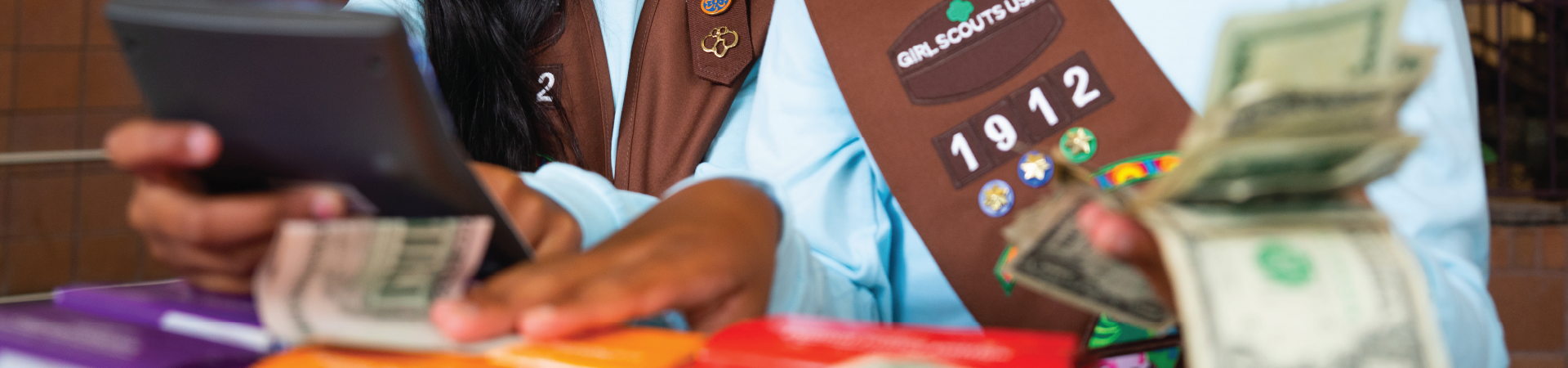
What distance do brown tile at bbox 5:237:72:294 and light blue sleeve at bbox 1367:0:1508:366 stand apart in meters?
3.24

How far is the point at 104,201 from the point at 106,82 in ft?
1.16

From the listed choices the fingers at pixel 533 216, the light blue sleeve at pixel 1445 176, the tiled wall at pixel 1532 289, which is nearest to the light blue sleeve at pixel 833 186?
the fingers at pixel 533 216

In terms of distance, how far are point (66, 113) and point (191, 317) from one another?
2.91 m

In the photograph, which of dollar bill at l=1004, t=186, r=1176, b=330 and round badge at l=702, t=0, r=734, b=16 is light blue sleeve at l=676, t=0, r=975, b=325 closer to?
round badge at l=702, t=0, r=734, b=16

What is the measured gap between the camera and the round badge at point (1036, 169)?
0.83 metres

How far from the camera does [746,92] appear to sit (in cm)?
120

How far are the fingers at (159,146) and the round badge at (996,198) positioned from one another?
1.96ft

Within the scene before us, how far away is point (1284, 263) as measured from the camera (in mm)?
376

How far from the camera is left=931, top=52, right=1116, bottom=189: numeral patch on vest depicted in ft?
2.63

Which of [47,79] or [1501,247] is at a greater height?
[47,79]

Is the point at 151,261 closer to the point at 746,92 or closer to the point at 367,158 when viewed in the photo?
the point at 746,92

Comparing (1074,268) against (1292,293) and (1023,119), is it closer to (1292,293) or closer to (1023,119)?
(1292,293)

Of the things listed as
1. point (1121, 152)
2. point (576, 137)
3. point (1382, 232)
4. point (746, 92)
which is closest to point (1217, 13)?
point (1121, 152)

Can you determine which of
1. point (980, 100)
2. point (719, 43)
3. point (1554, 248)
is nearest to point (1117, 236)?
point (980, 100)
